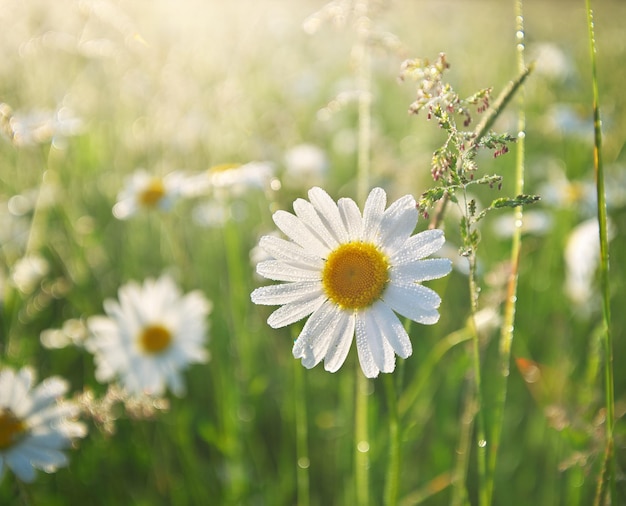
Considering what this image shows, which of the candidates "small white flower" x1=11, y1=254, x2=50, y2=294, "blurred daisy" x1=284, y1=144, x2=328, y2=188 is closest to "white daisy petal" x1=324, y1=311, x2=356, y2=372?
"small white flower" x1=11, y1=254, x2=50, y2=294

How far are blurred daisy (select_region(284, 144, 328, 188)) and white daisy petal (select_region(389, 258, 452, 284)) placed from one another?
6.62ft

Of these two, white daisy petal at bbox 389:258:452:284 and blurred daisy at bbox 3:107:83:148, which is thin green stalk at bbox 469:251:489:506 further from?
blurred daisy at bbox 3:107:83:148

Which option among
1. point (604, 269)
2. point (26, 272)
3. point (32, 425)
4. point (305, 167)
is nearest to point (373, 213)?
point (604, 269)

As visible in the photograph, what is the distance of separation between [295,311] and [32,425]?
86 cm

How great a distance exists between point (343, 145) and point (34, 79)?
1833 mm

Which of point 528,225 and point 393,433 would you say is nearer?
point 393,433

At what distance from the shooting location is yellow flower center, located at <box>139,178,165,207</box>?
2168mm

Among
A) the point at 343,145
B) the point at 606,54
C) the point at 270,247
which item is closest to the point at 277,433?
the point at 270,247

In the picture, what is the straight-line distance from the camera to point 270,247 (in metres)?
0.85

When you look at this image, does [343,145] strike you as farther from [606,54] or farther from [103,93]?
[606,54]

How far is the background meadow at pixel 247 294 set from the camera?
166cm

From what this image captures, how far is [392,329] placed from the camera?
0.82m

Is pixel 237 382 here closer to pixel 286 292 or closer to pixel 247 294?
pixel 247 294

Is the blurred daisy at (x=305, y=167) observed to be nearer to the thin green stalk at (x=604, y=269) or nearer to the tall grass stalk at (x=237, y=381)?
the tall grass stalk at (x=237, y=381)
